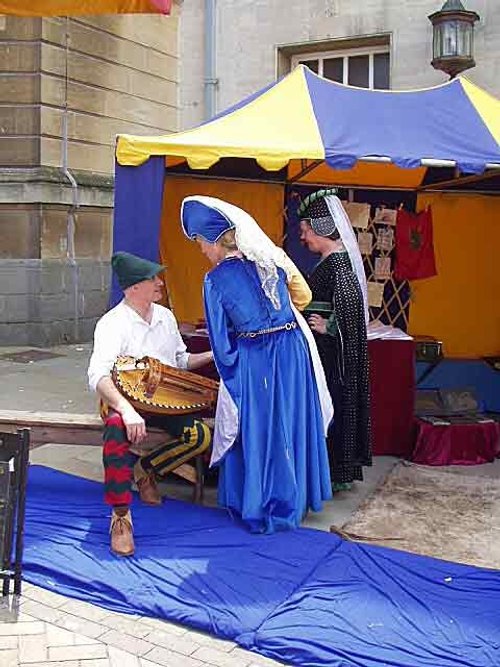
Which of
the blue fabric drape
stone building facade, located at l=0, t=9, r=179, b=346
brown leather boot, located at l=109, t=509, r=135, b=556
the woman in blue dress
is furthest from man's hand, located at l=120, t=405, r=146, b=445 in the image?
stone building facade, located at l=0, t=9, r=179, b=346

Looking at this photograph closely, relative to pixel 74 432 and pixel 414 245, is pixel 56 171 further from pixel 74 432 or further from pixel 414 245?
pixel 74 432

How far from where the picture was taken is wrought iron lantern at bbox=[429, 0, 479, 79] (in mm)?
9773

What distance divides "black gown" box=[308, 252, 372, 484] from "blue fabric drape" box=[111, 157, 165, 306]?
0.96 m

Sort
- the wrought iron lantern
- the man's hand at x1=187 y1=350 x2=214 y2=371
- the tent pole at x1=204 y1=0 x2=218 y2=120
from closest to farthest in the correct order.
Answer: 1. the man's hand at x1=187 y1=350 x2=214 y2=371
2. the wrought iron lantern
3. the tent pole at x1=204 y1=0 x2=218 y2=120

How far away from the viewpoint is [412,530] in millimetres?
4309

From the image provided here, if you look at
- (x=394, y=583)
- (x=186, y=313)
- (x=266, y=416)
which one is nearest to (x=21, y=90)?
(x=186, y=313)

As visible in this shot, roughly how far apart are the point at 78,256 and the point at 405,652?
778 centimetres

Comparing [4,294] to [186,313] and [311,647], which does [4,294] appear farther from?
[311,647]

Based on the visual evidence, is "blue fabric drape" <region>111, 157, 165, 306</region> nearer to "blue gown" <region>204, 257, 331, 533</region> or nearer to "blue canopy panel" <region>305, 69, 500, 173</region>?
"blue gown" <region>204, 257, 331, 533</region>

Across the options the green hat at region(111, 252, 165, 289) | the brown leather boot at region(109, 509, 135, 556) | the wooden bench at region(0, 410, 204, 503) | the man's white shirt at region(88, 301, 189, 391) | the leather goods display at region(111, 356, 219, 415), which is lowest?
the brown leather boot at region(109, 509, 135, 556)

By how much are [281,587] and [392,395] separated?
2.21m

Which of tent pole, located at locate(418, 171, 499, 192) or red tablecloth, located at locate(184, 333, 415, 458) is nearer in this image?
red tablecloth, located at locate(184, 333, 415, 458)

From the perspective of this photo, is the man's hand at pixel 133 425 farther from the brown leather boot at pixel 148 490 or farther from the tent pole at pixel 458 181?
the tent pole at pixel 458 181

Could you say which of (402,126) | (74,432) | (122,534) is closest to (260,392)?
(122,534)
